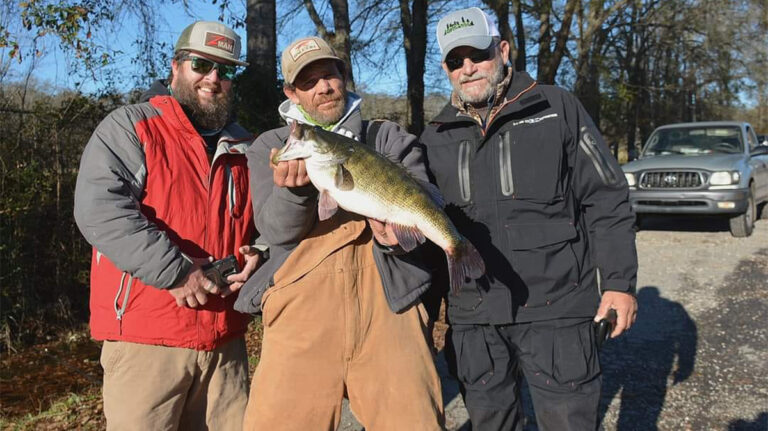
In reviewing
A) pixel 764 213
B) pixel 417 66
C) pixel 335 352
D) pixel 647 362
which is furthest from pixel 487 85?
pixel 764 213

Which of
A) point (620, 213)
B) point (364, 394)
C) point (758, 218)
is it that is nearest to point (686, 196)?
point (758, 218)

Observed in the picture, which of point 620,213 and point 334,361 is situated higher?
point 620,213

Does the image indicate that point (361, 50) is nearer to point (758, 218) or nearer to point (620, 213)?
point (758, 218)

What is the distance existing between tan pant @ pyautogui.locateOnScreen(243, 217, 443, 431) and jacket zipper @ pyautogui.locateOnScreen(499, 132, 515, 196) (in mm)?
804

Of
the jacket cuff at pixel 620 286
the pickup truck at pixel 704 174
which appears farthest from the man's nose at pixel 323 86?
the pickup truck at pixel 704 174

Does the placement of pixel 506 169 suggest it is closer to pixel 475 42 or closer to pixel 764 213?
pixel 475 42

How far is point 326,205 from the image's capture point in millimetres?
2367

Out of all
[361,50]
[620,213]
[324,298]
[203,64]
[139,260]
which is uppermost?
[361,50]

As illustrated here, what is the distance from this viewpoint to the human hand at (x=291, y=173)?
2336mm

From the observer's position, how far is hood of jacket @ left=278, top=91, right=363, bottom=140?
2709 mm

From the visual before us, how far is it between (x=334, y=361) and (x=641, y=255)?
8.73 meters

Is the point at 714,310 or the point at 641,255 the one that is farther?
the point at 641,255

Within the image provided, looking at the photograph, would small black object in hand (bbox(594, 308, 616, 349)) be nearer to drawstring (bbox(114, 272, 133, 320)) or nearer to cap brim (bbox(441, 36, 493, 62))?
cap brim (bbox(441, 36, 493, 62))

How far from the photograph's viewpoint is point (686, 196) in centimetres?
1097
